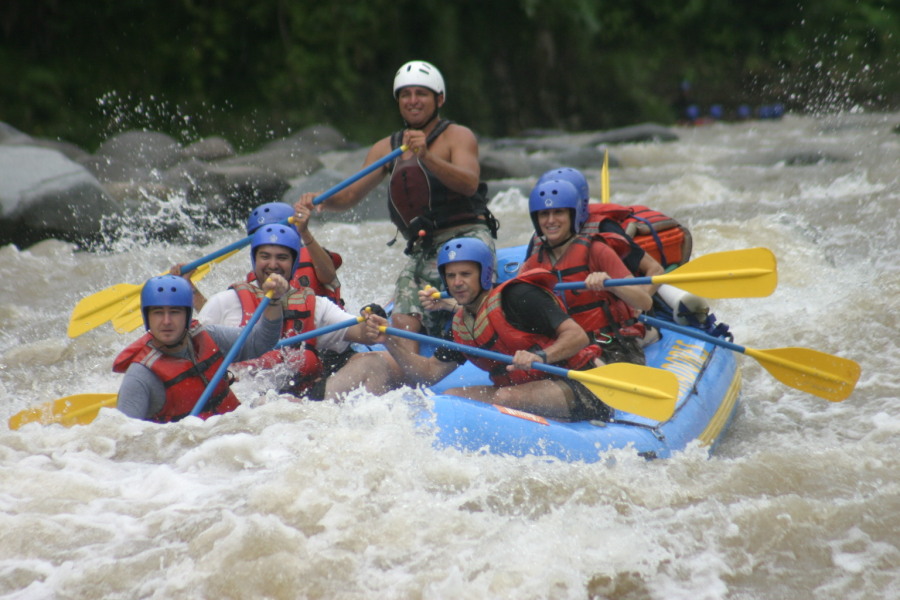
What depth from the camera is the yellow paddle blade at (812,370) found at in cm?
452

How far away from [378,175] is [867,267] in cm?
439

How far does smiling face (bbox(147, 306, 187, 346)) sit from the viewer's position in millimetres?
3979

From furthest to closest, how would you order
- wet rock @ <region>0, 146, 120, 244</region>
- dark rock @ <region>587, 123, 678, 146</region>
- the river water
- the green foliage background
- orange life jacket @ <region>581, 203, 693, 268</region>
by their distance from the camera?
dark rock @ <region>587, 123, 678, 146</region> → the green foliage background → wet rock @ <region>0, 146, 120, 244</region> → orange life jacket @ <region>581, 203, 693, 268</region> → the river water

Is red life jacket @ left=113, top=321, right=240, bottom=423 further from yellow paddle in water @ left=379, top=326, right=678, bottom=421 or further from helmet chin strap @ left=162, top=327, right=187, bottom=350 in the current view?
yellow paddle in water @ left=379, top=326, right=678, bottom=421

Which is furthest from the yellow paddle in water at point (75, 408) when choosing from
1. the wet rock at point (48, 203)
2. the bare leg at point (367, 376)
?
the wet rock at point (48, 203)

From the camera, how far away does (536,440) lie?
379 cm

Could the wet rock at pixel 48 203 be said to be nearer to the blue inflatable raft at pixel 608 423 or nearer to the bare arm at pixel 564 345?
the blue inflatable raft at pixel 608 423

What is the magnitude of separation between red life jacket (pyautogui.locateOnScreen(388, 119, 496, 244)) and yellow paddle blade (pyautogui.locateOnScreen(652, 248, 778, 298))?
1.07m

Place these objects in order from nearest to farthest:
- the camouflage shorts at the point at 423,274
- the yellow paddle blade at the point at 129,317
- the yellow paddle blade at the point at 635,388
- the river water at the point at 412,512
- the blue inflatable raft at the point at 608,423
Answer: the river water at the point at 412,512 < the blue inflatable raft at the point at 608,423 < the yellow paddle blade at the point at 635,388 < the yellow paddle blade at the point at 129,317 < the camouflage shorts at the point at 423,274

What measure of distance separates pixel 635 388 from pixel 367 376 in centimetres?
125

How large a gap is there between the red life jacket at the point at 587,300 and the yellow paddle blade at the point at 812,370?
0.60 metres

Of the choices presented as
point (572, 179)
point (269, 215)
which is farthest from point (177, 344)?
point (572, 179)

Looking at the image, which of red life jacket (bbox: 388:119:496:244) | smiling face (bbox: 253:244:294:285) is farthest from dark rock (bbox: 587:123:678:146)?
smiling face (bbox: 253:244:294:285)

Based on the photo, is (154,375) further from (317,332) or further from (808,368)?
(808,368)
